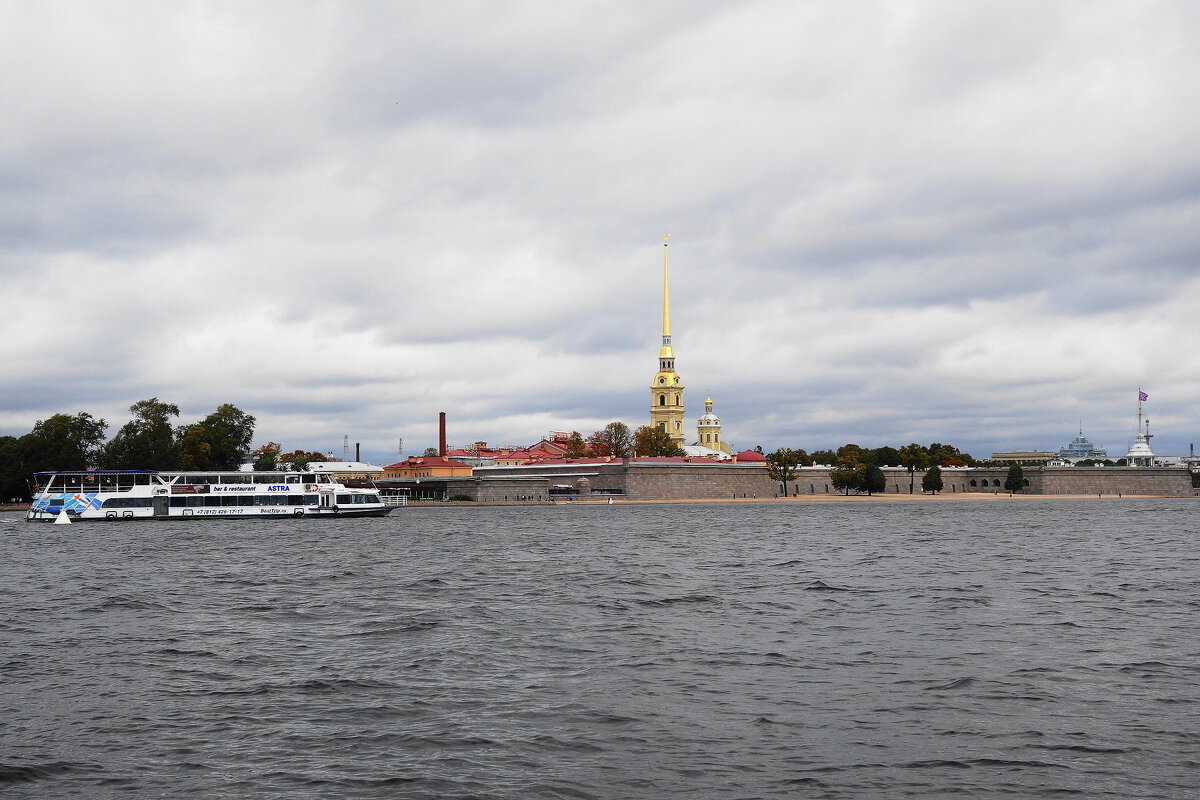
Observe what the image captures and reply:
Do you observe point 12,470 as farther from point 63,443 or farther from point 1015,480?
point 1015,480

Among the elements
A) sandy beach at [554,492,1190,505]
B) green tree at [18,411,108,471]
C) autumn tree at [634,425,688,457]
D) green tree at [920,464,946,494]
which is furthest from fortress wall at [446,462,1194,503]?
green tree at [18,411,108,471]

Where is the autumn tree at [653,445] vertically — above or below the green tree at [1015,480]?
above

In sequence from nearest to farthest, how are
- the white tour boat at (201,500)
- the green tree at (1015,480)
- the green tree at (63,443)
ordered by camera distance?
1. the white tour boat at (201,500)
2. the green tree at (63,443)
3. the green tree at (1015,480)

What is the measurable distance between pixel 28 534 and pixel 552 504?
62383 millimetres

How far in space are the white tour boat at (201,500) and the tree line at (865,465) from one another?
199ft

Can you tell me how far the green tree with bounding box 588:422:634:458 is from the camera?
150375 mm

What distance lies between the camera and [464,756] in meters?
12.2

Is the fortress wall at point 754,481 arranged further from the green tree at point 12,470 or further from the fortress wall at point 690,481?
the green tree at point 12,470

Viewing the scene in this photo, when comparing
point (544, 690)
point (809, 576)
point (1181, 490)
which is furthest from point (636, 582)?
point (1181, 490)

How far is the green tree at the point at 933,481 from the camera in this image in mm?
141000

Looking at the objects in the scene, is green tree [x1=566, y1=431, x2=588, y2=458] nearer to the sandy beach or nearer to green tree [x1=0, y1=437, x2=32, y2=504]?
the sandy beach

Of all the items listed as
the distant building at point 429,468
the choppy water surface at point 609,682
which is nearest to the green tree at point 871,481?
→ the distant building at point 429,468

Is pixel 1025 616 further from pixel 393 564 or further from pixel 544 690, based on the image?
pixel 393 564

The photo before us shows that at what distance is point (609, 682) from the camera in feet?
53.2
